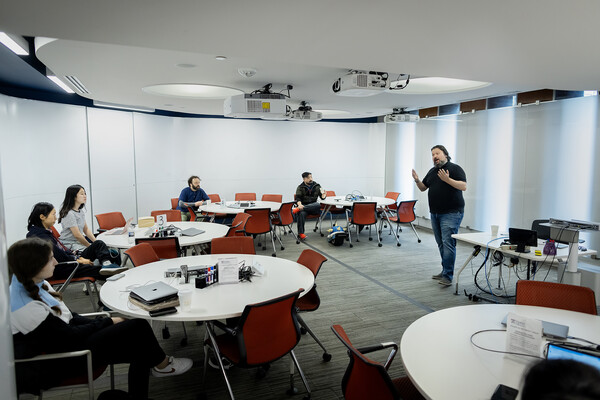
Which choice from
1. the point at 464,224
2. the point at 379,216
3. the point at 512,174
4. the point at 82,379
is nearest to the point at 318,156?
the point at 379,216

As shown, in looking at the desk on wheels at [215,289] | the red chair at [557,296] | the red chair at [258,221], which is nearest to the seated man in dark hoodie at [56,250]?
the desk on wheels at [215,289]

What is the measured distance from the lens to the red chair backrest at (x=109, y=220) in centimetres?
599

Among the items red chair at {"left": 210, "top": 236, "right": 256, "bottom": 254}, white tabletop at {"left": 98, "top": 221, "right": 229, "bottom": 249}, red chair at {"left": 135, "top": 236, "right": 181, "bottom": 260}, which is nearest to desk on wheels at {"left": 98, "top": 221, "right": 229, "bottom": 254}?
white tabletop at {"left": 98, "top": 221, "right": 229, "bottom": 249}

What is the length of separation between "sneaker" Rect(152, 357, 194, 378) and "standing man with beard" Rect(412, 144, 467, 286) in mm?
3808

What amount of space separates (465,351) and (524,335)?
0.31 meters

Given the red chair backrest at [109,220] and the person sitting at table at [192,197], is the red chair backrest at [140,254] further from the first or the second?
the person sitting at table at [192,197]

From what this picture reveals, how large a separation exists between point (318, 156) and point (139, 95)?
5.81 metres

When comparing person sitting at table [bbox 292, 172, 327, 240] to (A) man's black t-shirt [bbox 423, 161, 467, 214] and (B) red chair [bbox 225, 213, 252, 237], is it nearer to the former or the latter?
(B) red chair [bbox 225, 213, 252, 237]

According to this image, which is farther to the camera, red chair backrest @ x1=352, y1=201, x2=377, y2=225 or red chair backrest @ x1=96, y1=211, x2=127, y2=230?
red chair backrest @ x1=352, y1=201, x2=377, y2=225

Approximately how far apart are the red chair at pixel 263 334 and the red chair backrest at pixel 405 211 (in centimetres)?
572

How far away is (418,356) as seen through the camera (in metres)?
1.95

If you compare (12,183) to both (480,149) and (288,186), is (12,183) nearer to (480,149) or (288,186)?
(288,186)

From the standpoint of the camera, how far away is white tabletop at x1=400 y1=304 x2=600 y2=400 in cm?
170

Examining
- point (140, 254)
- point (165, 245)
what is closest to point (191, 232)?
point (165, 245)
